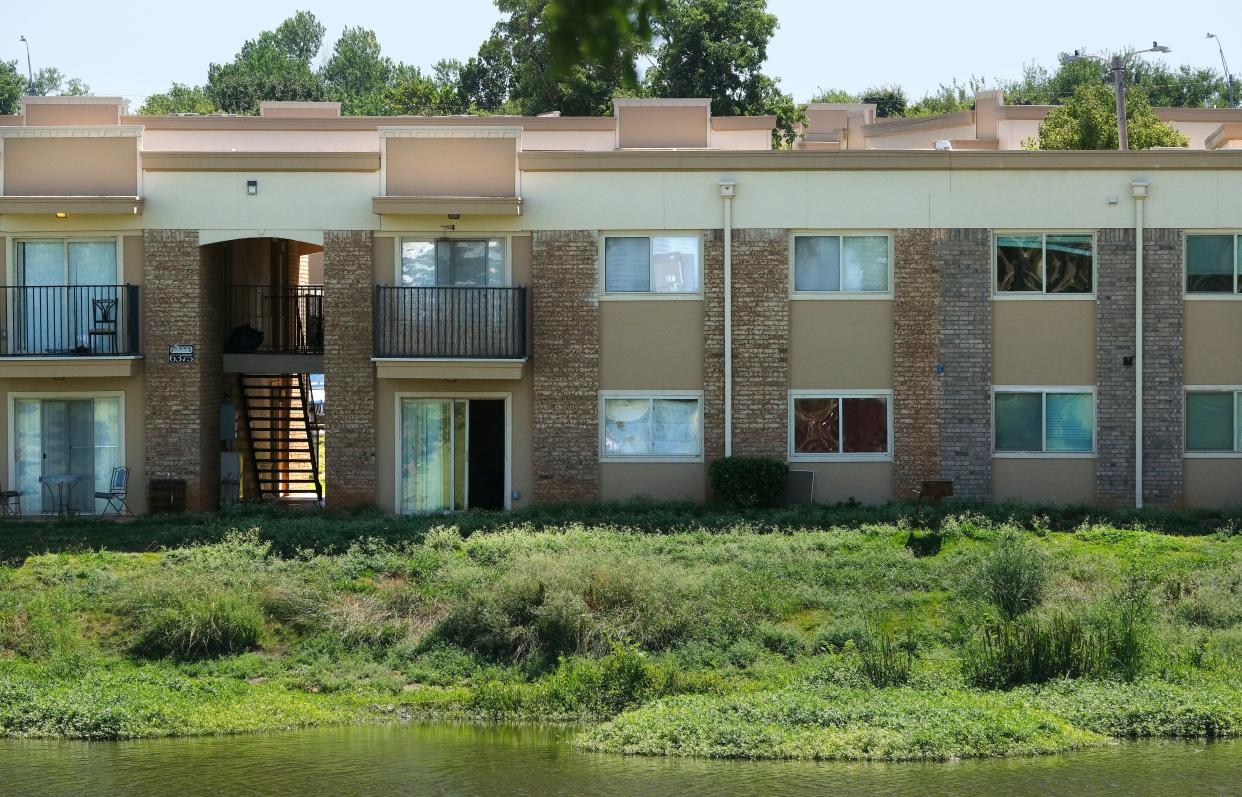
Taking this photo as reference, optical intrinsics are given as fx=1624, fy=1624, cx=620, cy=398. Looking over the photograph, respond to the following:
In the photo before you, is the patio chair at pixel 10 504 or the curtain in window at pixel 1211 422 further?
the curtain in window at pixel 1211 422

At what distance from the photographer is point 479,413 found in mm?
28094

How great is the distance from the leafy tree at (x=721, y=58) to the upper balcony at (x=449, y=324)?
1168 inches

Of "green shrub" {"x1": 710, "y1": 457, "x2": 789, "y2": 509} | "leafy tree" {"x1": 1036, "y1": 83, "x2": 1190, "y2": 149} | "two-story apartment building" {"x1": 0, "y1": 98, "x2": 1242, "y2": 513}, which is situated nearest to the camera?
"green shrub" {"x1": 710, "y1": 457, "x2": 789, "y2": 509}

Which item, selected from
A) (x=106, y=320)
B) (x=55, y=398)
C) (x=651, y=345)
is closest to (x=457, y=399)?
(x=651, y=345)

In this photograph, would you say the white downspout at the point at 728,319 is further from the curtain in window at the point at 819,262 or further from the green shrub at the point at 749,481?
the curtain in window at the point at 819,262

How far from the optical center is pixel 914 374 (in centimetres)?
2761

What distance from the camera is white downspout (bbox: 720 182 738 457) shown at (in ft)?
90.0

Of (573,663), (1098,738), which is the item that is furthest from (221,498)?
(1098,738)

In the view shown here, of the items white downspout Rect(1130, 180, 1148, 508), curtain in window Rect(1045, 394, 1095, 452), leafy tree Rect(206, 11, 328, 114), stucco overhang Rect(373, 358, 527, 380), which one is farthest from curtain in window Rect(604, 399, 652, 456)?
leafy tree Rect(206, 11, 328, 114)

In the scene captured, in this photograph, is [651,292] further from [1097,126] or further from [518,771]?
[1097,126]

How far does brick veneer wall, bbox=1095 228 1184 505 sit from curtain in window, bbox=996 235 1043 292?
100cm

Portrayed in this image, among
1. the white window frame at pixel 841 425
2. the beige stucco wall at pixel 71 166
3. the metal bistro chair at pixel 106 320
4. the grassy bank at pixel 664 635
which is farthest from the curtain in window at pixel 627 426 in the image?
the beige stucco wall at pixel 71 166

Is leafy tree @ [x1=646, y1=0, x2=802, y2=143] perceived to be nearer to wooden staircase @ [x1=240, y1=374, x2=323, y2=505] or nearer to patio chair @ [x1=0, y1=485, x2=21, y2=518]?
wooden staircase @ [x1=240, y1=374, x2=323, y2=505]

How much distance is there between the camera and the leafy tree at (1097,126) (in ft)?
125
